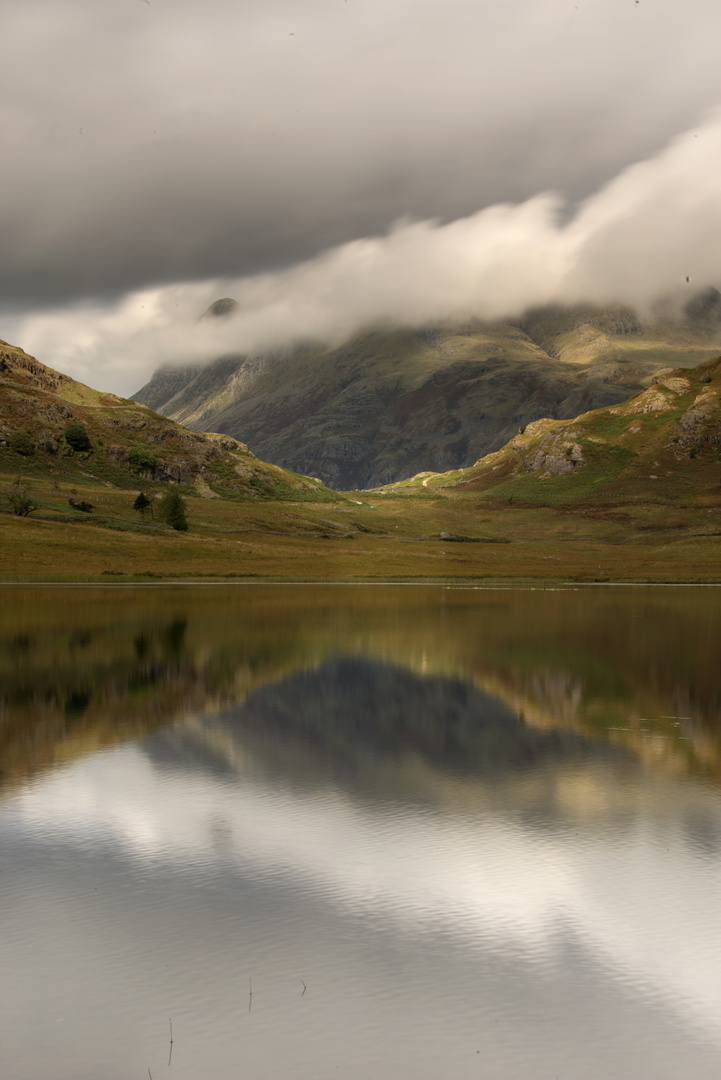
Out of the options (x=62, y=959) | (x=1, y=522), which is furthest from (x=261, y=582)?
(x=62, y=959)

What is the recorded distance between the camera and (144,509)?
615 feet

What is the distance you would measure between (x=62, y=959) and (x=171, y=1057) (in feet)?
9.34

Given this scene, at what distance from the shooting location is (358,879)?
561 inches

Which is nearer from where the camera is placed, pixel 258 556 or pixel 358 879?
pixel 358 879

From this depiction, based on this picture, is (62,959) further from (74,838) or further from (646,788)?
(646,788)

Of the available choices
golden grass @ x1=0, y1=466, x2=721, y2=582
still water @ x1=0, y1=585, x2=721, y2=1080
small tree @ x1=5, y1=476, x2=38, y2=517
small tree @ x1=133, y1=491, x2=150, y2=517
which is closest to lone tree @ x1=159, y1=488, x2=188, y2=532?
golden grass @ x1=0, y1=466, x2=721, y2=582

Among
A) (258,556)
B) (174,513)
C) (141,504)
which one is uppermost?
(141,504)

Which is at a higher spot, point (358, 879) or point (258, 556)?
point (358, 879)

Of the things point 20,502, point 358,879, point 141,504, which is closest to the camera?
point 358,879

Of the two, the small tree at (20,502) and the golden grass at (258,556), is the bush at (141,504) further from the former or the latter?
the small tree at (20,502)

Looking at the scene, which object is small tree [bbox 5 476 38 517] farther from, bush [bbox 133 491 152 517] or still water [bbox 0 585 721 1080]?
still water [bbox 0 585 721 1080]

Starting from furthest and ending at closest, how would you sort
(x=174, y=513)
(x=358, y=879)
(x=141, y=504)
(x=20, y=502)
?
(x=141, y=504), (x=174, y=513), (x=20, y=502), (x=358, y=879)

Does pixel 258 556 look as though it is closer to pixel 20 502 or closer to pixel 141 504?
pixel 20 502

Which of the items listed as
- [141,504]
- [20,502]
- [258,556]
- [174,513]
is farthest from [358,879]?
[141,504]
